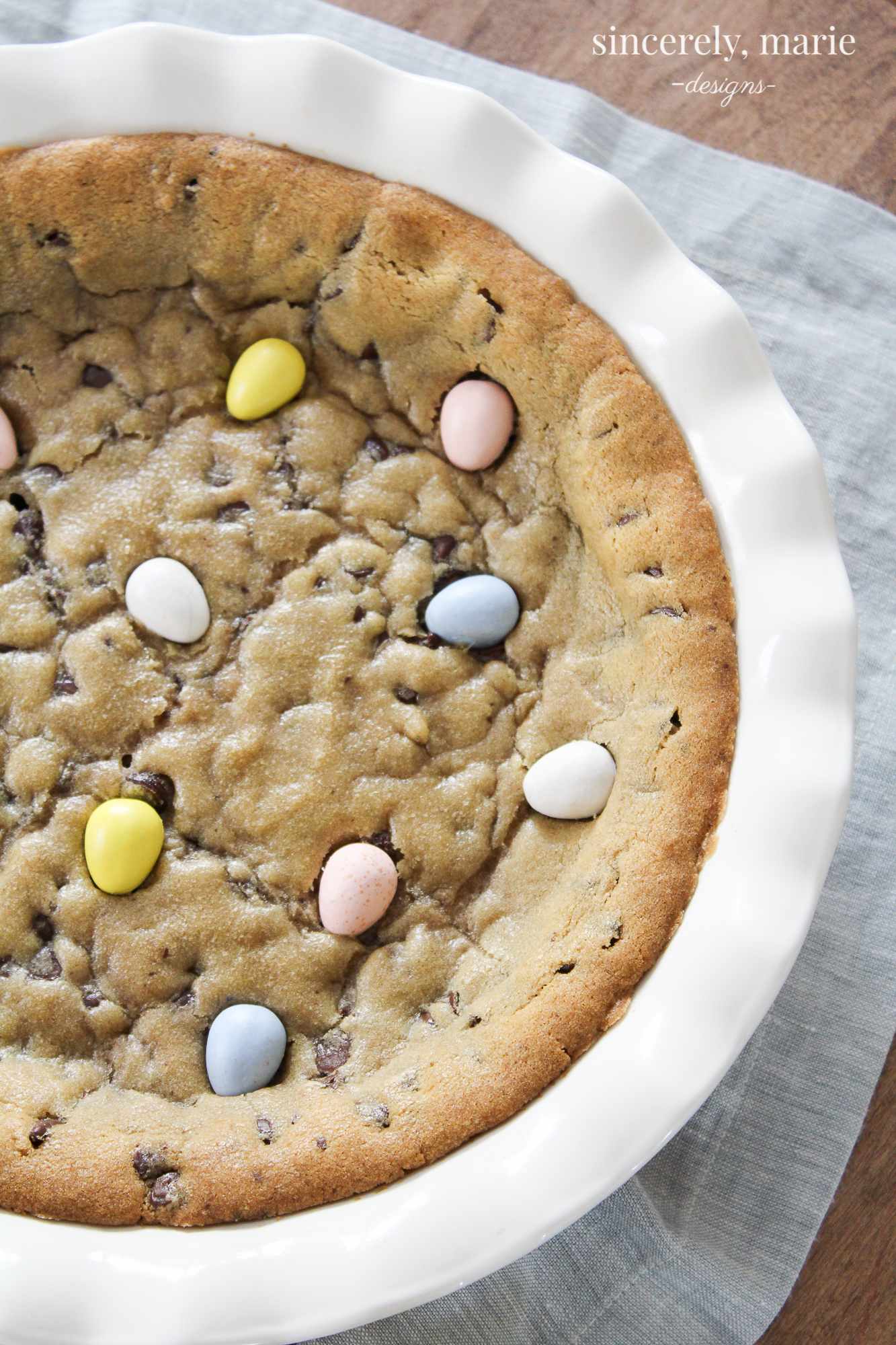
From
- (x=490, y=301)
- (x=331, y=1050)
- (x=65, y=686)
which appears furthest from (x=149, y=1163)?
(x=490, y=301)

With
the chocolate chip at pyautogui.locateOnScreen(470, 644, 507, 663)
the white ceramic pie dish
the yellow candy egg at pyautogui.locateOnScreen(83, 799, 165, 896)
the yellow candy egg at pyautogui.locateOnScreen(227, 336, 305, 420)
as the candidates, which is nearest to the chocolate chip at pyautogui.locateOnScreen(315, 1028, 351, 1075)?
the white ceramic pie dish

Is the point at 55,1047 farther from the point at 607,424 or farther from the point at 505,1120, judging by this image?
the point at 607,424

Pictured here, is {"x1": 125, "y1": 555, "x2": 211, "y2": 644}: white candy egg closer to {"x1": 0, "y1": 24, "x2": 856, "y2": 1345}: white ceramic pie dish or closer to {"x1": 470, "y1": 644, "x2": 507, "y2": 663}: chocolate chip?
{"x1": 470, "y1": 644, "x2": 507, "y2": 663}: chocolate chip

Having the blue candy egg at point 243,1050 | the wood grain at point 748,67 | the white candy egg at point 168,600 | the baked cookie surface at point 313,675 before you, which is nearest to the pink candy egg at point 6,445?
the baked cookie surface at point 313,675

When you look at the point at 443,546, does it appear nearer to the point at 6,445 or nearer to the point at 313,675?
the point at 313,675

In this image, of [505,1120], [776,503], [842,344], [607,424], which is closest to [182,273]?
[607,424]
